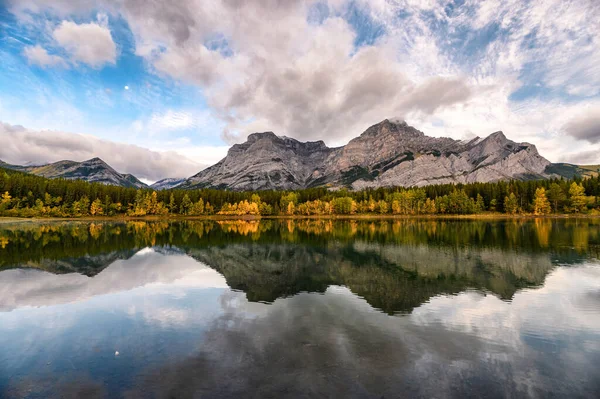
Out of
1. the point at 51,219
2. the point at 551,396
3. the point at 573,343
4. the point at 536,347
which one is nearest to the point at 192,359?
the point at 551,396

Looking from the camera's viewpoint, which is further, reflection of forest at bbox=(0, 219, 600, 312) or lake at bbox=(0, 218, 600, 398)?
reflection of forest at bbox=(0, 219, 600, 312)

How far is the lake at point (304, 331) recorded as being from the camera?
43.4ft

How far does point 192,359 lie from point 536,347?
1876 centimetres

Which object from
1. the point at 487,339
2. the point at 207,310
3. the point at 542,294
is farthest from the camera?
the point at 542,294

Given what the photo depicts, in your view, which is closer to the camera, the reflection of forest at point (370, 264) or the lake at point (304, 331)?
the lake at point (304, 331)

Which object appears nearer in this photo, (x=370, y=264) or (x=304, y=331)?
(x=304, y=331)

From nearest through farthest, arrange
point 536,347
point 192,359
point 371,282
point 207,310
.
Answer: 1. point 192,359
2. point 536,347
3. point 207,310
4. point 371,282

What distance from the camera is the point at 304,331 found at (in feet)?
64.2

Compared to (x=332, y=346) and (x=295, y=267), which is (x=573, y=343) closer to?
(x=332, y=346)

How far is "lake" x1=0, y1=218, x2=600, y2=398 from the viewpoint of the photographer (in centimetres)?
1323

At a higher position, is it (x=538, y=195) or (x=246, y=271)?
(x=538, y=195)

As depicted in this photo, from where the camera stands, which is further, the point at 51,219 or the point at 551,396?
the point at 51,219

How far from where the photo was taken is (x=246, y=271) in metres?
40.6

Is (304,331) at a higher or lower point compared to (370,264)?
higher
